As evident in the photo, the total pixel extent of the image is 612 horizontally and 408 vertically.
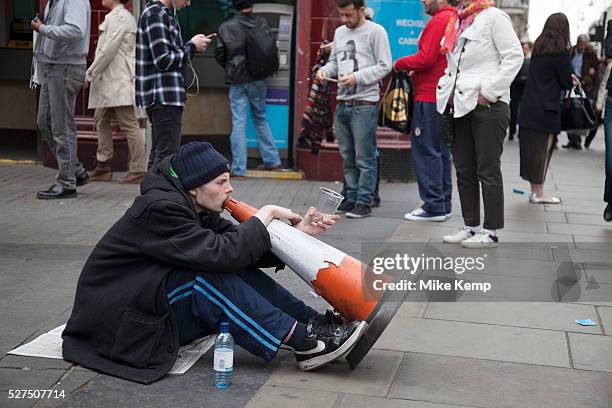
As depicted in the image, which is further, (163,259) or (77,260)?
(77,260)

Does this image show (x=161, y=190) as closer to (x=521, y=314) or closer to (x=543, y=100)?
(x=521, y=314)

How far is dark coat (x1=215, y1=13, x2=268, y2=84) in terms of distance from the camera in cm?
1005

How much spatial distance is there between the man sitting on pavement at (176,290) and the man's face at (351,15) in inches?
155

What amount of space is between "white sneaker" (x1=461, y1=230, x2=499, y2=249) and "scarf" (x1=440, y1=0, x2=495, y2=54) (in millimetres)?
1331

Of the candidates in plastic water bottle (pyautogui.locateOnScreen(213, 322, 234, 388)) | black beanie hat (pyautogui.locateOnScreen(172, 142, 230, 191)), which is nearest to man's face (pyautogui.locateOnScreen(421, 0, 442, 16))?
black beanie hat (pyautogui.locateOnScreen(172, 142, 230, 191))

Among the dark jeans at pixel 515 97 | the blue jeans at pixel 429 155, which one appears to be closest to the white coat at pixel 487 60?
the blue jeans at pixel 429 155

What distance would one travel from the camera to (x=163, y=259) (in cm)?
416

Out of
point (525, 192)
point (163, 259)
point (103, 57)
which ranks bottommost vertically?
point (525, 192)

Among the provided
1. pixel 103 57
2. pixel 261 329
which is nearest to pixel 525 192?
pixel 103 57

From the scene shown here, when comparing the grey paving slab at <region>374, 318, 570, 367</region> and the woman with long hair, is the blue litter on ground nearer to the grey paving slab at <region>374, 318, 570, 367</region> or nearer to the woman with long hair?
the grey paving slab at <region>374, 318, 570, 367</region>

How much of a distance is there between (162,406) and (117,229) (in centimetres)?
84

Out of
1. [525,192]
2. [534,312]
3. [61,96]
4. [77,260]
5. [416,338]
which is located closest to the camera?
[416,338]

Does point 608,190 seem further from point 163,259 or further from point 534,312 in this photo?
point 163,259

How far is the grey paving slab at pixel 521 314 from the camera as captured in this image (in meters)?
5.20
